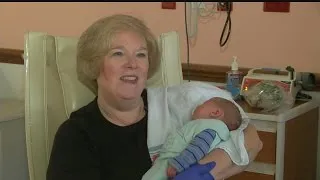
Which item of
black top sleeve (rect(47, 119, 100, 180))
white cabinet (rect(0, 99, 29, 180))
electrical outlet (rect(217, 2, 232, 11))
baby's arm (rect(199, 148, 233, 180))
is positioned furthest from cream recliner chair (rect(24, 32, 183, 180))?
electrical outlet (rect(217, 2, 232, 11))

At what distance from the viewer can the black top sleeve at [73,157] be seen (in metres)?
1.74

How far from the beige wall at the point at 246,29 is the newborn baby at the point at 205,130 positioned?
105 centimetres

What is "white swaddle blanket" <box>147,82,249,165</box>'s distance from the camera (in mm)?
1877

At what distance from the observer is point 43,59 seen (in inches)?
79.7

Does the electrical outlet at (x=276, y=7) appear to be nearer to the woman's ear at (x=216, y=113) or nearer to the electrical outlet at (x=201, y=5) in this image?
the electrical outlet at (x=201, y=5)

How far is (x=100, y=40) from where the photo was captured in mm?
1843

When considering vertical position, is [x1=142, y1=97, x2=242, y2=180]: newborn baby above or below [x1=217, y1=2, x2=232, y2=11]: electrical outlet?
below

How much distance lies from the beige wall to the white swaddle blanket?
94 cm

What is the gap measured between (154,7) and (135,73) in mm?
1480

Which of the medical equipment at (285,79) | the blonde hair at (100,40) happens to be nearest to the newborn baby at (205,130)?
the blonde hair at (100,40)

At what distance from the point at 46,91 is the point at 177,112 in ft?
1.47

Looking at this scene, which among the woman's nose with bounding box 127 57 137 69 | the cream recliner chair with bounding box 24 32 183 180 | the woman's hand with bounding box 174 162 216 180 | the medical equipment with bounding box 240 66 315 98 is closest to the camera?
the woman's hand with bounding box 174 162 216 180

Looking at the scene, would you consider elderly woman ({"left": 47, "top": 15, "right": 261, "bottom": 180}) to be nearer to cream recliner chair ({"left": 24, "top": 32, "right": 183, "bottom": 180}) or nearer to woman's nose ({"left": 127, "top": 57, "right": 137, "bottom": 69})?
woman's nose ({"left": 127, "top": 57, "right": 137, "bottom": 69})

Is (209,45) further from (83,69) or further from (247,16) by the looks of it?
(83,69)
